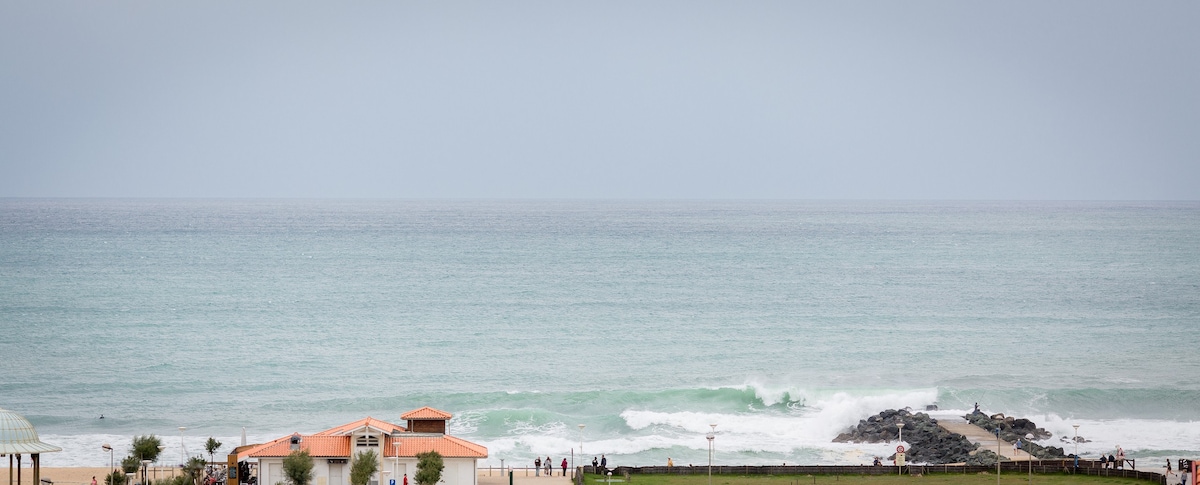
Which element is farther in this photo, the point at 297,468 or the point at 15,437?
the point at 297,468

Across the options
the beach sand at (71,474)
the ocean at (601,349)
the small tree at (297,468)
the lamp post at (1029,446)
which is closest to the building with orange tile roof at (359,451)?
the small tree at (297,468)

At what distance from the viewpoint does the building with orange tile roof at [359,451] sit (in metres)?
42.5

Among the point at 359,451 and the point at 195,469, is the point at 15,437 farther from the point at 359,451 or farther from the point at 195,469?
the point at 359,451

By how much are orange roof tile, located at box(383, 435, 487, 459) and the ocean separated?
35.9ft

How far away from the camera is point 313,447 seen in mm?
42719

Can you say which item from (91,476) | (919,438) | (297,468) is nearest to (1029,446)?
(919,438)

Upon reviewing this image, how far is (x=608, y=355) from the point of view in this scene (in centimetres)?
8175

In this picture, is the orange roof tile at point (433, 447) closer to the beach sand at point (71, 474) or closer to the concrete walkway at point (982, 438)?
the beach sand at point (71, 474)

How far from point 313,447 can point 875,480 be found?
18.8 metres

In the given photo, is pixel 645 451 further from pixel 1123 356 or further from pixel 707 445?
pixel 1123 356

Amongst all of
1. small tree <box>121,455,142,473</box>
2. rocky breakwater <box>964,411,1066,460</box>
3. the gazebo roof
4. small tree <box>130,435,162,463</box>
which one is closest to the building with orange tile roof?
small tree <box>121,455,142,473</box>

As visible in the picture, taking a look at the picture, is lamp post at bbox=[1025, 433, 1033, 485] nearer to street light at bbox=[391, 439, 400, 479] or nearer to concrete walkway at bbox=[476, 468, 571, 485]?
concrete walkway at bbox=[476, 468, 571, 485]

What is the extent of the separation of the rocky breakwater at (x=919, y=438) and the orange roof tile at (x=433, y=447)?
19367mm

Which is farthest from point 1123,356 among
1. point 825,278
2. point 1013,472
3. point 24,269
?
point 24,269
